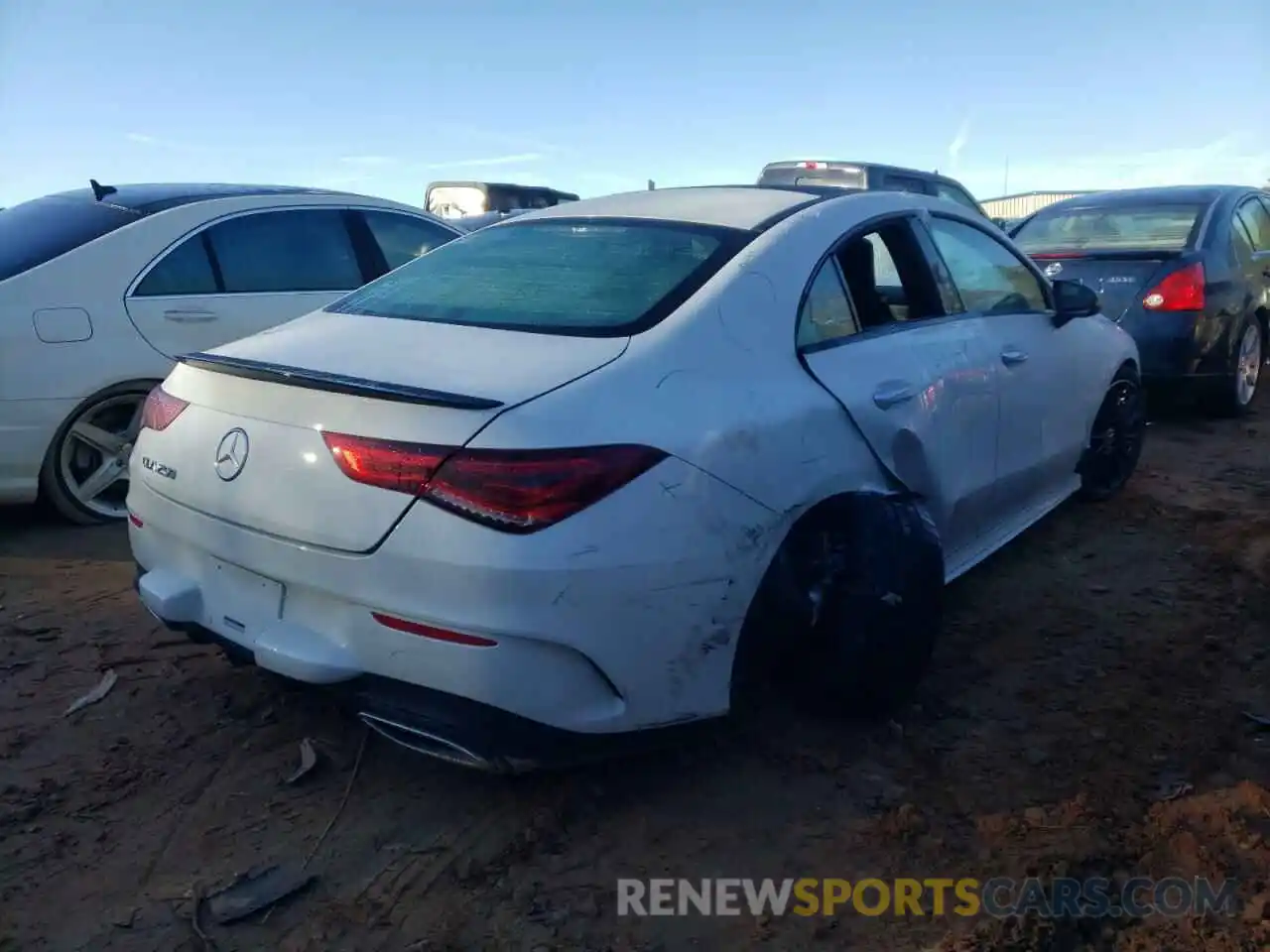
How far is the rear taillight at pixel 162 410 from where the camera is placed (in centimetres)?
291

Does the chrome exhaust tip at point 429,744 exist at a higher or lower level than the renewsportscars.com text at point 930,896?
higher

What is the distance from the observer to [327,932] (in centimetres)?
231

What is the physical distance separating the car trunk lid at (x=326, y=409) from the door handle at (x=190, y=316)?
2.28 m

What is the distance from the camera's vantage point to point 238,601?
2678mm

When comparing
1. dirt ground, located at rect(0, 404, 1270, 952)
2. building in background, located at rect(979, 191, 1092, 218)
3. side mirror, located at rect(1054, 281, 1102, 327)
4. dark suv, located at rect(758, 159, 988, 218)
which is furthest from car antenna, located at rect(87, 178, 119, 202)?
building in background, located at rect(979, 191, 1092, 218)

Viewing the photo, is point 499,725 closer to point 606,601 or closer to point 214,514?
point 606,601

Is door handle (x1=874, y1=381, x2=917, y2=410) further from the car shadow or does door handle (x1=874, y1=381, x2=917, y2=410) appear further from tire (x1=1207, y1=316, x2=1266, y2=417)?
tire (x1=1207, y1=316, x2=1266, y2=417)

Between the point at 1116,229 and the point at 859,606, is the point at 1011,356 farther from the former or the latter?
the point at 1116,229

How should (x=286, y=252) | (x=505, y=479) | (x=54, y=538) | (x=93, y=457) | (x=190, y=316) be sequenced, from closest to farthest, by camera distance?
(x=505, y=479) → (x=54, y=538) → (x=93, y=457) → (x=190, y=316) → (x=286, y=252)

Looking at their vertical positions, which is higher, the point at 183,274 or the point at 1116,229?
the point at 1116,229

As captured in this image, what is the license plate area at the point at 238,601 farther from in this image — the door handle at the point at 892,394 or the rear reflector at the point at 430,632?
the door handle at the point at 892,394

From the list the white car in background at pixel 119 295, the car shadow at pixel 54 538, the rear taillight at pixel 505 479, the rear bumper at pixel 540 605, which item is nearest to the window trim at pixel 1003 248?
the rear bumper at pixel 540 605

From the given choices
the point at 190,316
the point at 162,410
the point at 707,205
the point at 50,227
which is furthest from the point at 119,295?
the point at 707,205

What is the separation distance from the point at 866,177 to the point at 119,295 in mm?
7455
